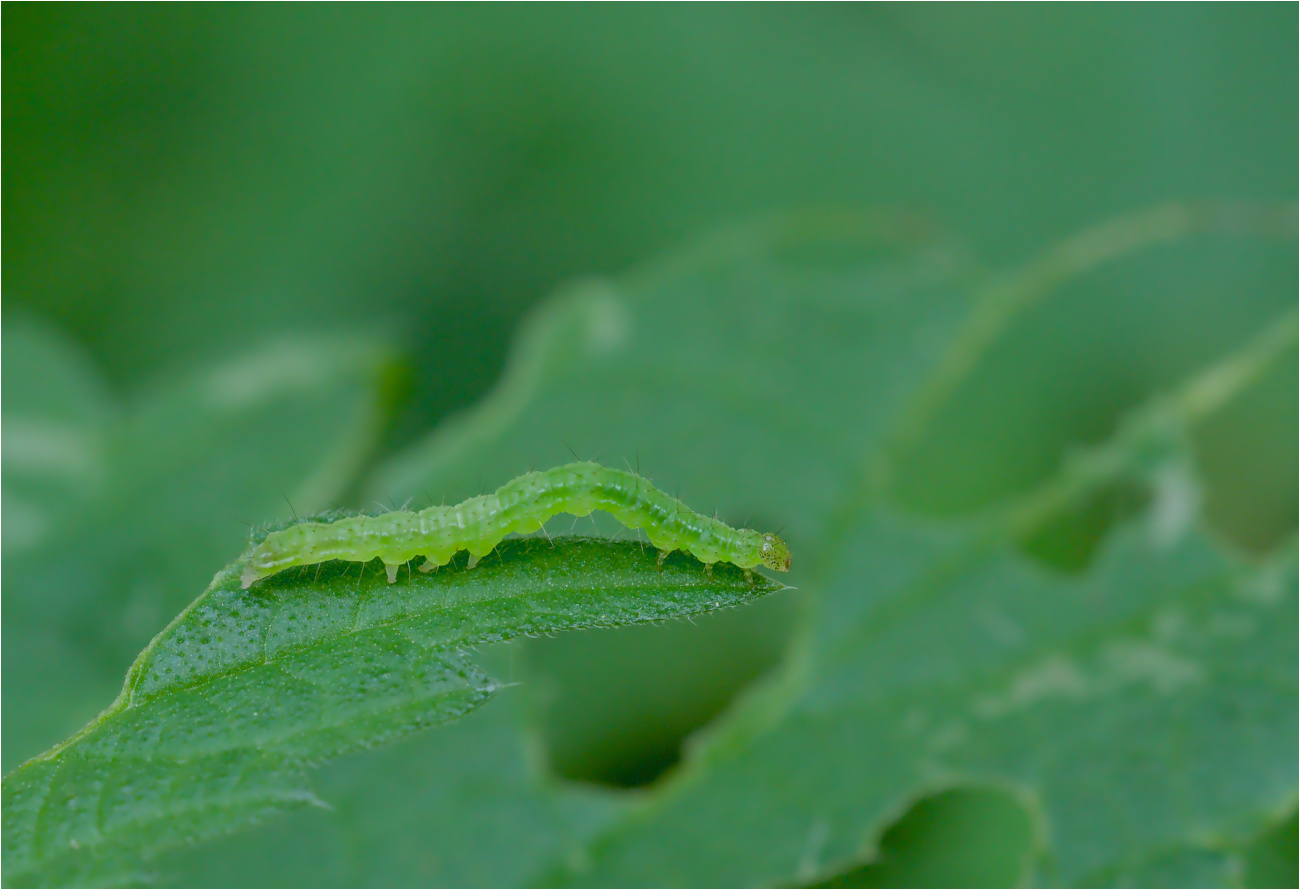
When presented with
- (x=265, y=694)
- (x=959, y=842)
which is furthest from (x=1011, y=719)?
(x=265, y=694)

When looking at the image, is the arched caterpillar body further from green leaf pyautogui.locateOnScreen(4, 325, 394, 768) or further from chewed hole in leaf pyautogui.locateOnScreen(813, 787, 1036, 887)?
green leaf pyautogui.locateOnScreen(4, 325, 394, 768)

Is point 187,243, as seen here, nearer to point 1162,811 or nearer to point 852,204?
point 852,204

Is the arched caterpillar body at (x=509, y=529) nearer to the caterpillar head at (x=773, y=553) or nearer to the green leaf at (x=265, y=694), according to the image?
the caterpillar head at (x=773, y=553)

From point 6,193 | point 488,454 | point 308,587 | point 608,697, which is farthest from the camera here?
point 6,193

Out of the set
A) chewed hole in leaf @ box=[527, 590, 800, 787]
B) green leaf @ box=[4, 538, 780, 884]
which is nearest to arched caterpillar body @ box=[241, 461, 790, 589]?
green leaf @ box=[4, 538, 780, 884]

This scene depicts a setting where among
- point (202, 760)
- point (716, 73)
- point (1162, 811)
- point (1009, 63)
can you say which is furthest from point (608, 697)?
point (1009, 63)

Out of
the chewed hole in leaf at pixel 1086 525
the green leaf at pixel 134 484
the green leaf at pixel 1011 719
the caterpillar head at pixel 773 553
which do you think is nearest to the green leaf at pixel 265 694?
the caterpillar head at pixel 773 553
